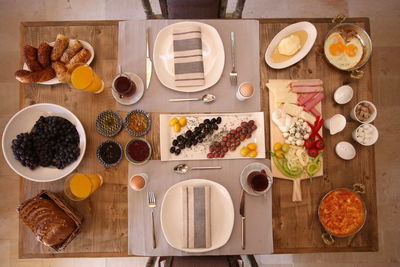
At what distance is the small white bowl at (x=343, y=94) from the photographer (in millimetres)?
1246

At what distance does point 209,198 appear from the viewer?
1.23 meters

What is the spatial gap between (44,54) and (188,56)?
66cm

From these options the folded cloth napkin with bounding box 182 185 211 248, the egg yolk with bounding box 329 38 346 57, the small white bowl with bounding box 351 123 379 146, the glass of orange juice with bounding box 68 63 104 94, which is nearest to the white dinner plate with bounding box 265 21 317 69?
the egg yolk with bounding box 329 38 346 57

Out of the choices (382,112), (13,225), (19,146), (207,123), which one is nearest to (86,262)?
(13,225)

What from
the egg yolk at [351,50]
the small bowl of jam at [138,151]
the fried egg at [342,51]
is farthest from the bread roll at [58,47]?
the egg yolk at [351,50]

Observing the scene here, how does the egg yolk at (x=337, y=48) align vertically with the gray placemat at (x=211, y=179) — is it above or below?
above

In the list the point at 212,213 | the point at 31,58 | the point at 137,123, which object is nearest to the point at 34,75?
the point at 31,58

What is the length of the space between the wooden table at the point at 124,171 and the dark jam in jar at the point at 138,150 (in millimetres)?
50

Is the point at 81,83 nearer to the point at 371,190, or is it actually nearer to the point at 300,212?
the point at 300,212

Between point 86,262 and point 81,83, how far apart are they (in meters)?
1.54

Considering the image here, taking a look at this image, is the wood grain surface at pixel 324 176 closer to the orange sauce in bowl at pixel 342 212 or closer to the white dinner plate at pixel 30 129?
the orange sauce in bowl at pixel 342 212

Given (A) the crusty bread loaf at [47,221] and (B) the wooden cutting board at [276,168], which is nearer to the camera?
(A) the crusty bread loaf at [47,221]

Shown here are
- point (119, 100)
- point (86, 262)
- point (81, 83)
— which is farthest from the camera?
point (86, 262)

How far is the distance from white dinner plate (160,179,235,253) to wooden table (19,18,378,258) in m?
0.20
